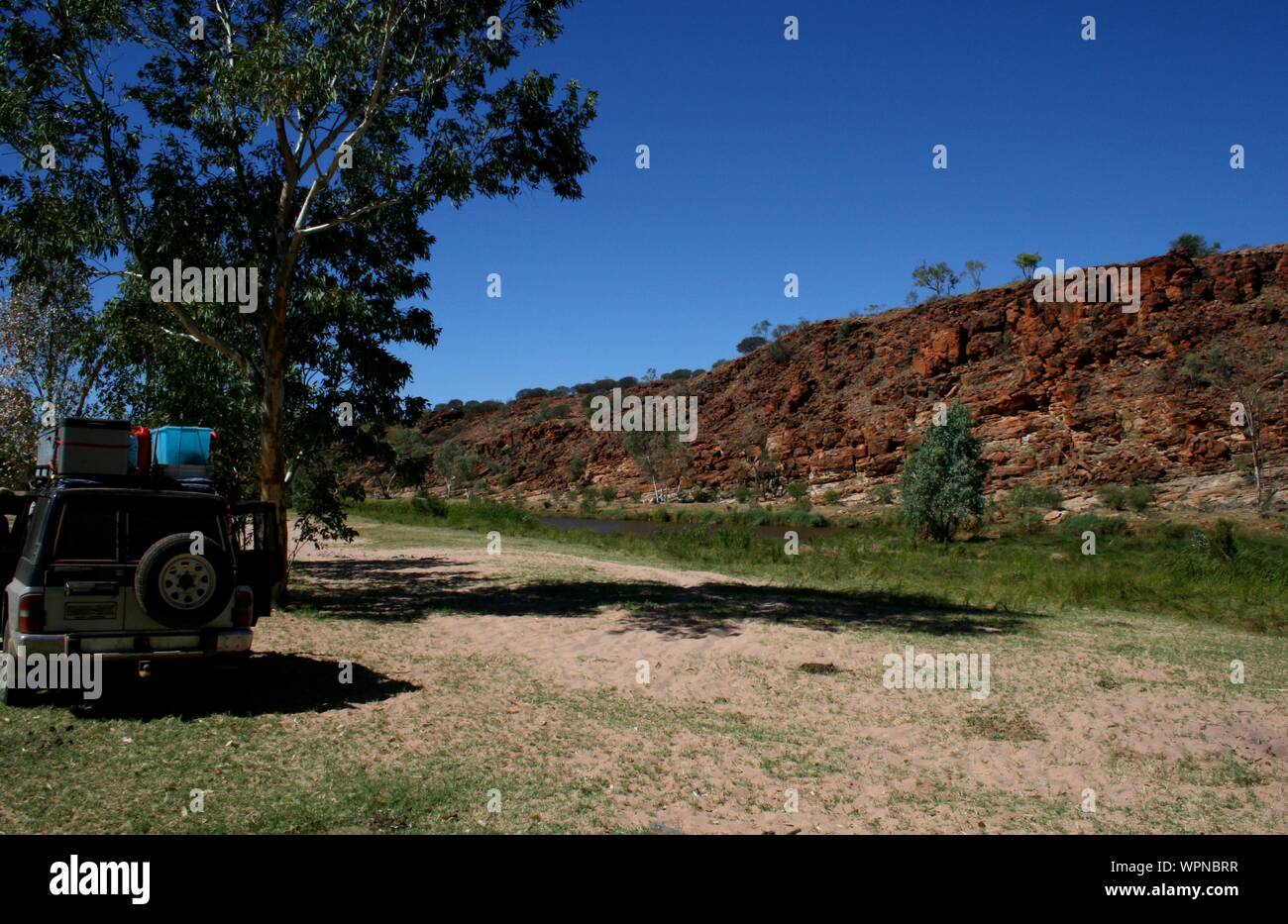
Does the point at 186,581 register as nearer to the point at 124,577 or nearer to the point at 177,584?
the point at 177,584

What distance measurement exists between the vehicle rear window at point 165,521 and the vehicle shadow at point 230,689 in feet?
3.42

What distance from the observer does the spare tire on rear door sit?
734 cm

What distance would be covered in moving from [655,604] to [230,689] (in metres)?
7.56

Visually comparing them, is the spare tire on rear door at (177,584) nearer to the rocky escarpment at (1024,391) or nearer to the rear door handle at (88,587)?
the rear door handle at (88,587)

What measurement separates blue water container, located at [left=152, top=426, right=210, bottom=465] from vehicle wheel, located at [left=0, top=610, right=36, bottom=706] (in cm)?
205

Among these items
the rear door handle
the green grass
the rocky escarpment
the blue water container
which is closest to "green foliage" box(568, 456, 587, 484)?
the rocky escarpment

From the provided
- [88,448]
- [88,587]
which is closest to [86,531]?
[88,587]

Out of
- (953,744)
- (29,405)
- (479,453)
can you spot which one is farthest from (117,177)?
(479,453)

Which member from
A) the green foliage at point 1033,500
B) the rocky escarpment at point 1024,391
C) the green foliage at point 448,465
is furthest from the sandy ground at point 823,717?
the green foliage at point 448,465

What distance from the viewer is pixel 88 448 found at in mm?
8078

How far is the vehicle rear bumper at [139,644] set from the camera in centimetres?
711

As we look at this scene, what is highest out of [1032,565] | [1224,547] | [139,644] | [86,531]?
[86,531]
